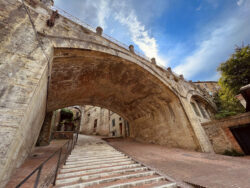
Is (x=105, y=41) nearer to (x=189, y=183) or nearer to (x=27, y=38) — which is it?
(x=27, y=38)

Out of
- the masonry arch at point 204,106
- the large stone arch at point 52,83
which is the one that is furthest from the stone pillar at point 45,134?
the masonry arch at point 204,106

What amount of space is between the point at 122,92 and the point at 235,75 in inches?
454

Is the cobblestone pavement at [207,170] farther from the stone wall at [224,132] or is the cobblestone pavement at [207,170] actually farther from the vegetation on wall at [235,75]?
the vegetation on wall at [235,75]

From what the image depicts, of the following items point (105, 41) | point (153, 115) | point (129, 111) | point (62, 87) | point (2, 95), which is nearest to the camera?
point (2, 95)

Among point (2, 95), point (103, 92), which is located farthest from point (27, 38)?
point (103, 92)

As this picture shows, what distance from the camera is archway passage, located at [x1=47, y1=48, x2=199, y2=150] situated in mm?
5344

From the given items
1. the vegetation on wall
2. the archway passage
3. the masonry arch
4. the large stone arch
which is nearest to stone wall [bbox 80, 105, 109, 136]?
the archway passage

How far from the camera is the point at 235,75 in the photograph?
1059 cm

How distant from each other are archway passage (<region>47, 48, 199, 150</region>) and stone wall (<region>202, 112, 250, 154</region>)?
226 centimetres

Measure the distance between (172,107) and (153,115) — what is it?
1943 mm

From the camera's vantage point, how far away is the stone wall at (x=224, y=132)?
7.30 meters

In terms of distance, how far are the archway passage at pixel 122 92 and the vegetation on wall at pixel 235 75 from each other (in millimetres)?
5924

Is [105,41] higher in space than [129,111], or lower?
higher

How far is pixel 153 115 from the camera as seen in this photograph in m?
9.80
